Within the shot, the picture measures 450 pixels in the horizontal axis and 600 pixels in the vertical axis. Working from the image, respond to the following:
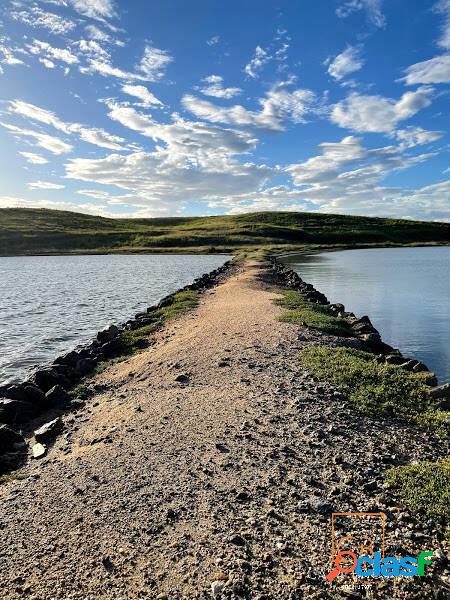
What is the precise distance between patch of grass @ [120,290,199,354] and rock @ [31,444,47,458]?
8.56 meters

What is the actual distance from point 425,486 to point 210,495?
3.36m

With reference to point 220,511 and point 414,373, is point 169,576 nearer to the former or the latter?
point 220,511

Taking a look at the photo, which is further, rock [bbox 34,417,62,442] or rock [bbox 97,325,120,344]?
rock [bbox 97,325,120,344]

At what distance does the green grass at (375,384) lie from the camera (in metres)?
10.7

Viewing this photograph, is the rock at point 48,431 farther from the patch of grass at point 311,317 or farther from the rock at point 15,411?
the patch of grass at point 311,317

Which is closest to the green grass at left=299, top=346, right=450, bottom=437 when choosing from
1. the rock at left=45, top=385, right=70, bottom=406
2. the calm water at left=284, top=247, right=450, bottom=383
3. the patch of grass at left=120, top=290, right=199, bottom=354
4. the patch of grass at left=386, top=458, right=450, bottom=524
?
the patch of grass at left=386, top=458, right=450, bottom=524

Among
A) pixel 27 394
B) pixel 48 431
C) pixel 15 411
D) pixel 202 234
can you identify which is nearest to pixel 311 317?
pixel 27 394

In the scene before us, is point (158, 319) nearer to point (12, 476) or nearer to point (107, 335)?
point (107, 335)

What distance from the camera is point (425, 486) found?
7340 mm

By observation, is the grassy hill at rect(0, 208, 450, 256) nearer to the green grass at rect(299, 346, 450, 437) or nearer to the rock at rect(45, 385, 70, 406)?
the green grass at rect(299, 346, 450, 437)

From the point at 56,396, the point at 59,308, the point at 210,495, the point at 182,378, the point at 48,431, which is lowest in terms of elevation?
the point at 59,308

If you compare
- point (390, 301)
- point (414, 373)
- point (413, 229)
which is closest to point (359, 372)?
point (414, 373)

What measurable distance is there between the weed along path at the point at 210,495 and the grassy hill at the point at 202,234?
327 feet

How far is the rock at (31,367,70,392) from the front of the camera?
583 inches
